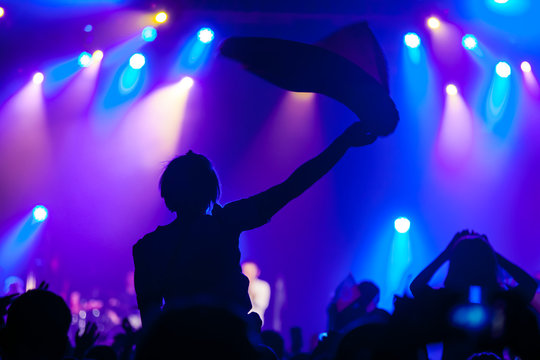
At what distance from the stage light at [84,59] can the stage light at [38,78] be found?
646 millimetres

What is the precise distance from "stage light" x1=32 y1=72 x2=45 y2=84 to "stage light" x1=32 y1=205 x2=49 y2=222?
2068 millimetres

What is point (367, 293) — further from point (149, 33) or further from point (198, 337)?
point (149, 33)

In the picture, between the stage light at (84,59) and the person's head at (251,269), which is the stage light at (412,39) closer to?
the person's head at (251,269)

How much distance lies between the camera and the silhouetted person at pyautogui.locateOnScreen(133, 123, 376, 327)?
159 centimetres

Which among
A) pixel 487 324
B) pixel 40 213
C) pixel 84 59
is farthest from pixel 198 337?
pixel 84 59

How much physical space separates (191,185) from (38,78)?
26.4ft

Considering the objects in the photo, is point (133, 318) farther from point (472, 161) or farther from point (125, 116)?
point (472, 161)

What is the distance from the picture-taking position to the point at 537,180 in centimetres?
852

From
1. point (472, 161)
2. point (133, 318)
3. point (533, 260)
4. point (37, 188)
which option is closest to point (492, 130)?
point (472, 161)

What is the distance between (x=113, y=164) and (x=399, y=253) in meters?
5.00

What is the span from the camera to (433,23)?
8477mm

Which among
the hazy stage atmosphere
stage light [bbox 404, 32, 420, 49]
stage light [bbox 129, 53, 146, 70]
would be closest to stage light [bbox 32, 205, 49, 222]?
the hazy stage atmosphere

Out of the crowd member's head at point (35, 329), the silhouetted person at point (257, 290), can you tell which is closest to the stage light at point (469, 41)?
the silhouetted person at point (257, 290)

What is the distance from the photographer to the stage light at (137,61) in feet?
28.8
